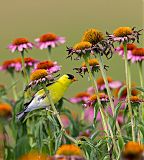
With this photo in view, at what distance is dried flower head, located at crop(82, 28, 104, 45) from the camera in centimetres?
173

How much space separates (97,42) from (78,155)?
79 centimetres

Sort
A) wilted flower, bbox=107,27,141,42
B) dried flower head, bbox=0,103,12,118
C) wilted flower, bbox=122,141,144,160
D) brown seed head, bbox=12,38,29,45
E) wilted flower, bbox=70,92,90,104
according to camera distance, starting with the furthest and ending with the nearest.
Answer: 1. wilted flower, bbox=70,92,90,104
2. brown seed head, bbox=12,38,29,45
3. dried flower head, bbox=0,103,12,118
4. wilted flower, bbox=107,27,141,42
5. wilted flower, bbox=122,141,144,160

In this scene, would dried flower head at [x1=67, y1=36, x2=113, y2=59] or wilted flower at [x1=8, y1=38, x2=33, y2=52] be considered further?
wilted flower at [x1=8, y1=38, x2=33, y2=52]

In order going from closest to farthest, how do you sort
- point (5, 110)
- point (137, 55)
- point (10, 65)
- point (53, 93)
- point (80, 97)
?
point (53, 93)
point (137, 55)
point (5, 110)
point (10, 65)
point (80, 97)

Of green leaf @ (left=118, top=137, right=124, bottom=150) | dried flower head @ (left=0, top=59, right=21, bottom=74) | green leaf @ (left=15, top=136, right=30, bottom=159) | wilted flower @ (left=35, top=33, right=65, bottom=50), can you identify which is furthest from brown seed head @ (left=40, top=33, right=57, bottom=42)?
green leaf @ (left=118, top=137, right=124, bottom=150)

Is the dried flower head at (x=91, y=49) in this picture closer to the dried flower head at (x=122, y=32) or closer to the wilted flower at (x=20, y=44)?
the dried flower head at (x=122, y=32)

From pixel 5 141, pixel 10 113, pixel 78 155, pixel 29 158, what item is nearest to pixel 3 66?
pixel 10 113

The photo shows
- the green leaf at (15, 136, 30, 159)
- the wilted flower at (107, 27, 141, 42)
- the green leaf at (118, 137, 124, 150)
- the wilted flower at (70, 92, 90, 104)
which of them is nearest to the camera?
the green leaf at (118, 137, 124, 150)

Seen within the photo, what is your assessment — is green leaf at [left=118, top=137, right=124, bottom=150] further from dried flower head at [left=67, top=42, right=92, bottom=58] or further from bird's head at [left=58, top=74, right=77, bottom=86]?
bird's head at [left=58, top=74, right=77, bottom=86]

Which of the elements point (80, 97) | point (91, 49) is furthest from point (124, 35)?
point (80, 97)

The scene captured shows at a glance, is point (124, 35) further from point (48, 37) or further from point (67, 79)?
point (48, 37)

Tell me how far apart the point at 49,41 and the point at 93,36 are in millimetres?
1440

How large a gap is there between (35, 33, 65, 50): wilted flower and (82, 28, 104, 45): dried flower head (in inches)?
52.2

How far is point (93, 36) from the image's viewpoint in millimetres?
1737
